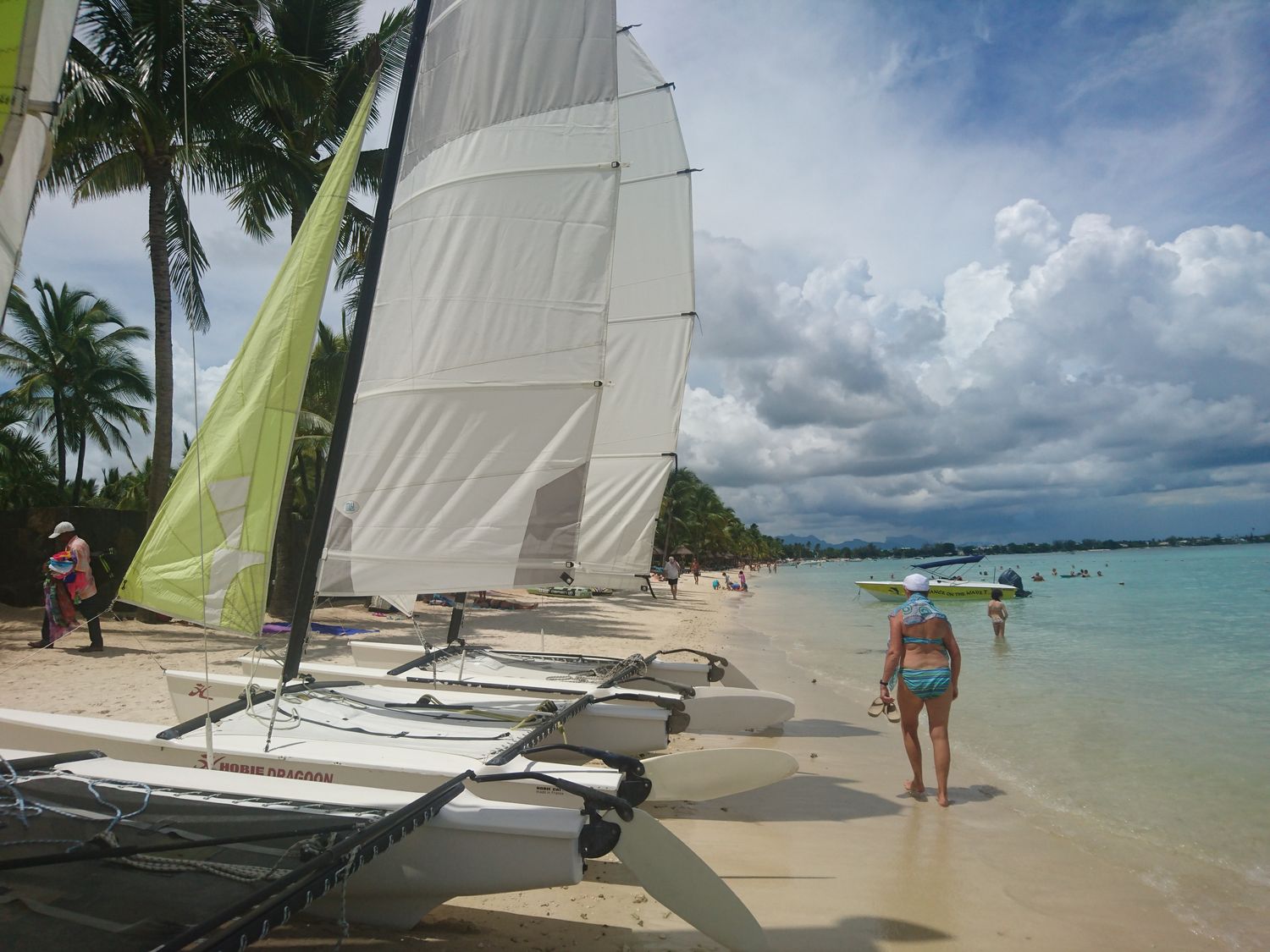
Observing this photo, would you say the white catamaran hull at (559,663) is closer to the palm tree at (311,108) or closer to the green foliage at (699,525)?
the palm tree at (311,108)

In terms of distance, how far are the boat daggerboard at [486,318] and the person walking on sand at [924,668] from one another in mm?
2669

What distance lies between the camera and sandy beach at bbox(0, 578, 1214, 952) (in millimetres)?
3789

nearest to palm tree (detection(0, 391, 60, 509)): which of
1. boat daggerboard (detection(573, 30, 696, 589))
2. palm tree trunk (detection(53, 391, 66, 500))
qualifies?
palm tree trunk (detection(53, 391, 66, 500))

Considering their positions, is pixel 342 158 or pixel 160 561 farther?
pixel 342 158

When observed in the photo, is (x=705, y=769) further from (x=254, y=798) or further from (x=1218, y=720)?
(x=1218, y=720)

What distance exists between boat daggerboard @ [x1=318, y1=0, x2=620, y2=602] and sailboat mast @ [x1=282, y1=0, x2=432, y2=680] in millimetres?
118

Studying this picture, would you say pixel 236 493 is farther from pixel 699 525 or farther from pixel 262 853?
pixel 699 525

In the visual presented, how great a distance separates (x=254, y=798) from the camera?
3119 mm

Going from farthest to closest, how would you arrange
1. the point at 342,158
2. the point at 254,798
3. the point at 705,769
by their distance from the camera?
the point at 342,158 → the point at 705,769 → the point at 254,798

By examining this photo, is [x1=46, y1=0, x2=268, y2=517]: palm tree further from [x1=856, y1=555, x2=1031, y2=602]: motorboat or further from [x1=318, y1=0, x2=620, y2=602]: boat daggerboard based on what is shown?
[x1=856, y1=555, x2=1031, y2=602]: motorboat

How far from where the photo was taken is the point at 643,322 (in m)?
10.6

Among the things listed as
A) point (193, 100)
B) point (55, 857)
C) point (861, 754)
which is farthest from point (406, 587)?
point (193, 100)

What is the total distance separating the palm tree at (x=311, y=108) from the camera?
49.6ft

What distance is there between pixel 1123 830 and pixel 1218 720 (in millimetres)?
5866
